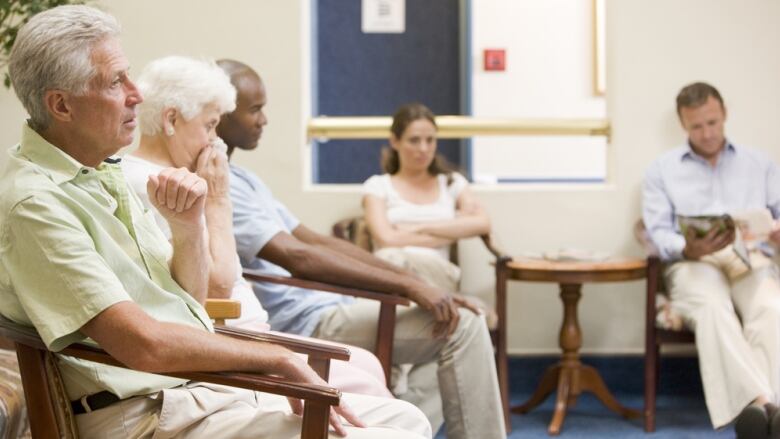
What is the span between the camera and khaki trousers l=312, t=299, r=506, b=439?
3.06 m

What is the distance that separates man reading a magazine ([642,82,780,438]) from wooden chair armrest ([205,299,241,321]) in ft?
6.70

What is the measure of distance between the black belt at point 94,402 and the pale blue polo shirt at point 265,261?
1191 millimetres

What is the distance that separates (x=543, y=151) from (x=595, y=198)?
2.17 meters

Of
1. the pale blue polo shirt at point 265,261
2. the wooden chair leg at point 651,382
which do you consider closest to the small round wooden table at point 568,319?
the wooden chair leg at point 651,382

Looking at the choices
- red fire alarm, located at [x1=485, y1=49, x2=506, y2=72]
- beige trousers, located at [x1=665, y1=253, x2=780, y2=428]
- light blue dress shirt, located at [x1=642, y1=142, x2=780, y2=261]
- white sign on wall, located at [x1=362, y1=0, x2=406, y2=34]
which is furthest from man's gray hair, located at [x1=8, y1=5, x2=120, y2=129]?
red fire alarm, located at [x1=485, y1=49, x2=506, y2=72]

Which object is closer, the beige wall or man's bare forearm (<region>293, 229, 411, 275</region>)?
man's bare forearm (<region>293, 229, 411, 275</region>)

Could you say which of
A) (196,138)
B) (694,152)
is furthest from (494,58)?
(196,138)

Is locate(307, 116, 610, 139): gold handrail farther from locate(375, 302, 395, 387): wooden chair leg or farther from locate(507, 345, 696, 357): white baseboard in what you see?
locate(375, 302, 395, 387): wooden chair leg

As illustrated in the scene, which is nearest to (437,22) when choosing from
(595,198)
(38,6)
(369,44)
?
(369,44)

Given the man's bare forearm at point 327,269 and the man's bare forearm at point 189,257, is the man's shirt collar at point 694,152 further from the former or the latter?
the man's bare forearm at point 189,257

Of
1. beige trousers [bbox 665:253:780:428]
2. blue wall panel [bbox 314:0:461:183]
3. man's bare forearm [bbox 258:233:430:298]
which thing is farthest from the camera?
blue wall panel [bbox 314:0:461:183]

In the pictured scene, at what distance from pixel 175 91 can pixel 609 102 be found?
259cm

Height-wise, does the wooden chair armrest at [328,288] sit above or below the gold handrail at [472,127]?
below

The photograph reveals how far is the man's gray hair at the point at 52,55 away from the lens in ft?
6.16
